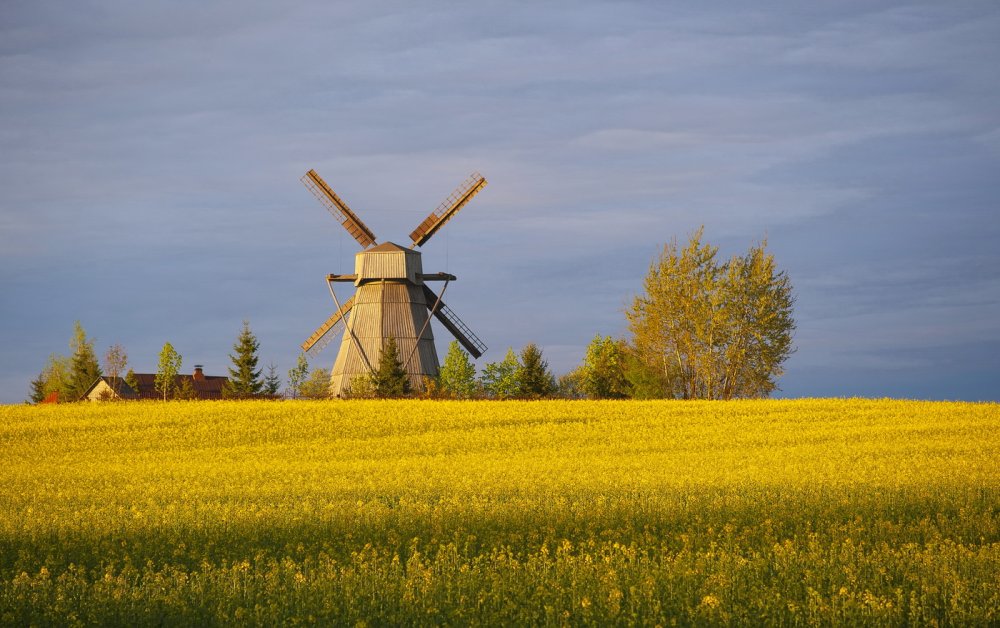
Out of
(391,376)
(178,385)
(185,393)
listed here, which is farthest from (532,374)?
(178,385)

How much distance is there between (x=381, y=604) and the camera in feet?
43.5

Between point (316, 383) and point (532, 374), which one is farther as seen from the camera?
point (316, 383)

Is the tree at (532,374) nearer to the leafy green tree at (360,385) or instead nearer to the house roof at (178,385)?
the leafy green tree at (360,385)

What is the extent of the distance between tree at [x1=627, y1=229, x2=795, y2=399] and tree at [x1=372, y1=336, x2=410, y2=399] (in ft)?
54.5

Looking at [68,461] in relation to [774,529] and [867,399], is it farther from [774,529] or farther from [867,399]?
[867,399]

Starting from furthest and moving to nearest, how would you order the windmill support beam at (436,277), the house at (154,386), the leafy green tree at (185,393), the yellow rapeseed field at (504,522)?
1. the house at (154,386)
2. the windmill support beam at (436,277)
3. the leafy green tree at (185,393)
4. the yellow rapeseed field at (504,522)

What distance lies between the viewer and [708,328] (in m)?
69.4

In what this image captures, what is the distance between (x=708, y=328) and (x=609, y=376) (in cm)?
1303

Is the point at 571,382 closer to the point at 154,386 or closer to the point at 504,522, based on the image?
the point at 154,386

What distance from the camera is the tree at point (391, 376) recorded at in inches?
2721

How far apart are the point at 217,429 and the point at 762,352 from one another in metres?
40.2

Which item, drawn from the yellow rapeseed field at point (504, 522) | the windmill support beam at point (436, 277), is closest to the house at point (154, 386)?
the windmill support beam at point (436, 277)

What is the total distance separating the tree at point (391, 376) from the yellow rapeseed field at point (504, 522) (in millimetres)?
22442

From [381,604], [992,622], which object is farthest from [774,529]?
[381,604]
